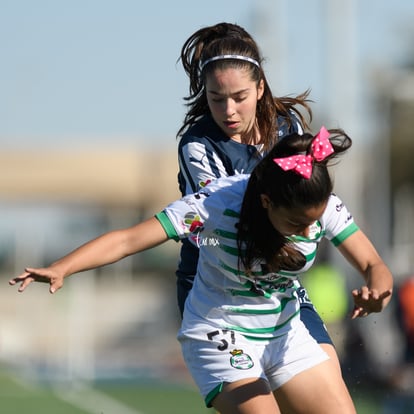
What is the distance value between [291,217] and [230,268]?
424 millimetres

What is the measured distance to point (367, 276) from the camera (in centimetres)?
586

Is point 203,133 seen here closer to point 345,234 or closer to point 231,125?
point 231,125

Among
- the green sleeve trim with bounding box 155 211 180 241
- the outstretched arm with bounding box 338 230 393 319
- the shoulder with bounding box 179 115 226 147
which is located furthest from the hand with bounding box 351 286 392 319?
the shoulder with bounding box 179 115 226 147

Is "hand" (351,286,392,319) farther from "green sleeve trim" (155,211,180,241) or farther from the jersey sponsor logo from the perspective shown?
"green sleeve trim" (155,211,180,241)

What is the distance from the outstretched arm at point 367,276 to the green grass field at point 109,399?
707 cm

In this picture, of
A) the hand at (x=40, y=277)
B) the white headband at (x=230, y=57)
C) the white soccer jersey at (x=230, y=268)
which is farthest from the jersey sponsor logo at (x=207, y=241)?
the white headband at (x=230, y=57)

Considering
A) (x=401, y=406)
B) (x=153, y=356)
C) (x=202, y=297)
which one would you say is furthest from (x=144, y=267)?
(x=202, y=297)

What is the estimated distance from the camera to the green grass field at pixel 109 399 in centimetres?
1438

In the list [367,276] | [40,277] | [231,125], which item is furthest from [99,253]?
[367,276]

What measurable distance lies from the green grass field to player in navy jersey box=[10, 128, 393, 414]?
276 inches

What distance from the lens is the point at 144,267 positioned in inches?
1454

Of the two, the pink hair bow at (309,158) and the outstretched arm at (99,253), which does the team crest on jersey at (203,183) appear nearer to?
the outstretched arm at (99,253)

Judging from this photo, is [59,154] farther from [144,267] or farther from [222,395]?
[222,395]

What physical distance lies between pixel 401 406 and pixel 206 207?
8491 millimetres
